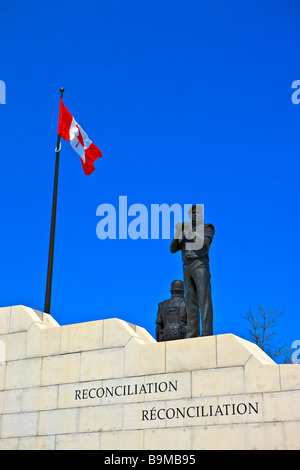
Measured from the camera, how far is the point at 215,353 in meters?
15.0

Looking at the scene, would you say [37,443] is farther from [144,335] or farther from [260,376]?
[260,376]

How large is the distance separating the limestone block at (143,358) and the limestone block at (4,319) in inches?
138

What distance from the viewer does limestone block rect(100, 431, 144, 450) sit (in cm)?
1514

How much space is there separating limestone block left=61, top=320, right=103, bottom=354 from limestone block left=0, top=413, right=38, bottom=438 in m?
1.74

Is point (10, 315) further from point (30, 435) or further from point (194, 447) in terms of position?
point (194, 447)

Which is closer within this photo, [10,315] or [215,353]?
[215,353]

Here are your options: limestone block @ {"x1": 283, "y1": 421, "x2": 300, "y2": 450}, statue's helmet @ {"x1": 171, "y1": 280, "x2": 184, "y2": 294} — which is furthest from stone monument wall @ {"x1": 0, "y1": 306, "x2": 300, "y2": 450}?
statue's helmet @ {"x1": 171, "y1": 280, "x2": 184, "y2": 294}

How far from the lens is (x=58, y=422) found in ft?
52.6

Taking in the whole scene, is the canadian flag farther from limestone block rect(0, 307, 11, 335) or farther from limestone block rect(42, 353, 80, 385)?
limestone block rect(42, 353, 80, 385)

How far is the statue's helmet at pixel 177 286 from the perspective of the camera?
18.2 metres

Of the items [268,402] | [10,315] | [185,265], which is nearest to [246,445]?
[268,402]

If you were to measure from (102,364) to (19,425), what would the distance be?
8.25 ft

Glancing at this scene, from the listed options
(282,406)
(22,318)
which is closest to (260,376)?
(282,406)
